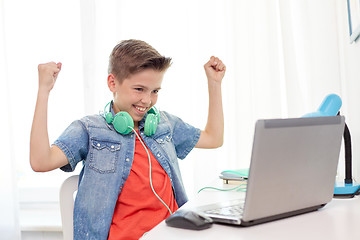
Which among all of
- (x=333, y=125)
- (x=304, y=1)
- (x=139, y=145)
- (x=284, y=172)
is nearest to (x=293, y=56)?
(x=304, y=1)

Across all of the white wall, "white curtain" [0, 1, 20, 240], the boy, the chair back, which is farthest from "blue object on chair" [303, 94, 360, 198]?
"white curtain" [0, 1, 20, 240]

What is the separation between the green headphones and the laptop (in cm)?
50

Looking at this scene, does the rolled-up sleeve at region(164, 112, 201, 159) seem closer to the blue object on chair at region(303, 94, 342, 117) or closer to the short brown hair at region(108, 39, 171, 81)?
the short brown hair at region(108, 39, 171, 81)

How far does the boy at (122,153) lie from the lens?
1.25m

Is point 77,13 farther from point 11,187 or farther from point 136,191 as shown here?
point 136,191

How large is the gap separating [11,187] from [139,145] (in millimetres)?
1199

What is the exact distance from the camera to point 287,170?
0.77 m

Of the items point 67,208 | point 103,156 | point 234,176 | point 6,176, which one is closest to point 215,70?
point 234,176

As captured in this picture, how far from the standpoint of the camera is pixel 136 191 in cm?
132

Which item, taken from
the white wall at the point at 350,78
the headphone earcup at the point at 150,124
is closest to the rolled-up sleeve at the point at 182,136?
the headphone earcup at the point at 150,124

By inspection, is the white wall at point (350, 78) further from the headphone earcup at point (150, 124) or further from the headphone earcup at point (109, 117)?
the headphone earcup at point (109, 117)

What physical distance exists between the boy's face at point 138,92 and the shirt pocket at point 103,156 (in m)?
0.13

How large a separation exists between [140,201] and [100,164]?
17 cm

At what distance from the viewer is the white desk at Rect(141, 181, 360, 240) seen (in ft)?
2.28
